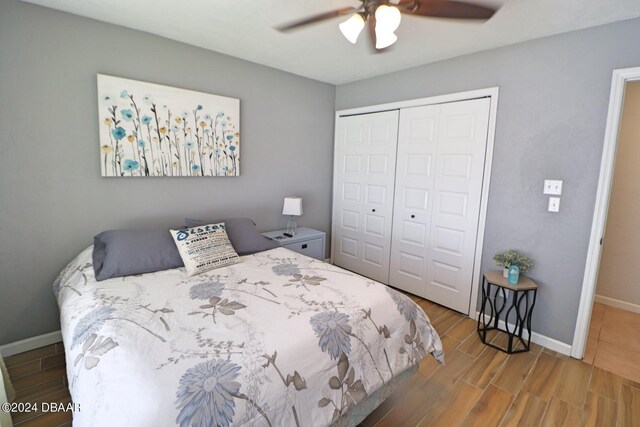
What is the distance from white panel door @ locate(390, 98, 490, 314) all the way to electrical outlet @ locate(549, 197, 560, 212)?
53 cm

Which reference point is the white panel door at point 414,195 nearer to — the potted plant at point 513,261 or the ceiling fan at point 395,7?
the potted plant at point 513,261

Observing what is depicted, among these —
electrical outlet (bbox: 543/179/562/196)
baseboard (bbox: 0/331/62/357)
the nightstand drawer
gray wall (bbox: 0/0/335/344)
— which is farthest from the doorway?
baseboard (bbox: 0/331/62/357)

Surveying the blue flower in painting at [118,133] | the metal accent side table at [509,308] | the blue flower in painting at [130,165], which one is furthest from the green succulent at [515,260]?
the blue flower in painting at [118,133]

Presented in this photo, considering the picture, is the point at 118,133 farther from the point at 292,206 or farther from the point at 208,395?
the point at 208,395

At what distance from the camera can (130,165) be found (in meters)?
2.48

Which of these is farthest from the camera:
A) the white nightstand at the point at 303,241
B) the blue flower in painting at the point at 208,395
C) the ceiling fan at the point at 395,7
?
the white nightstand at the point at 303,241

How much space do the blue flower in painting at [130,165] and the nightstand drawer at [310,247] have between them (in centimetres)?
155

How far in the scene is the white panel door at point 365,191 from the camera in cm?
347

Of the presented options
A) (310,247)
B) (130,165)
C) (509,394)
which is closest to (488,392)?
(509,394)

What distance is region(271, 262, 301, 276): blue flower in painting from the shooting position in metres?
2.14

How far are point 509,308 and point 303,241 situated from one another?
201cm

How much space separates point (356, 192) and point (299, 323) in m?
2.55

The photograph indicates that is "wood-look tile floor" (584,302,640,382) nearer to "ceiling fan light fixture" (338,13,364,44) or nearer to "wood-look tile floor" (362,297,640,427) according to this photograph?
"wood-look tile floor" (362,297,640,427)

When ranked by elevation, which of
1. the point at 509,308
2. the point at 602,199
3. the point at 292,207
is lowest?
the point at 509,308
